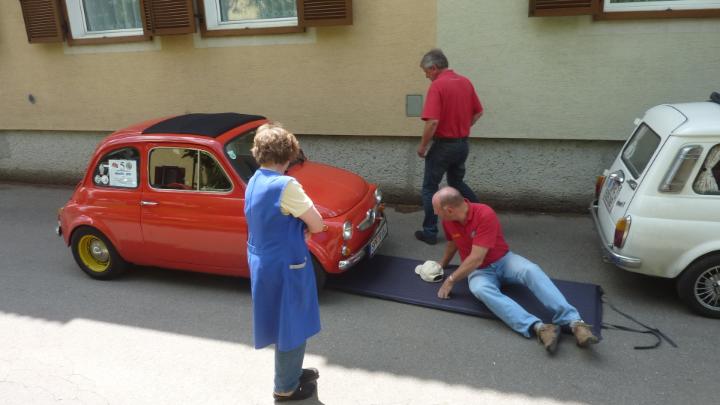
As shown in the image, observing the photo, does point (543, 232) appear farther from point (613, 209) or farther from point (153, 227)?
point (153, 227)

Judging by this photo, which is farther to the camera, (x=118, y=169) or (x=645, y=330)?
(x=118, y=169)

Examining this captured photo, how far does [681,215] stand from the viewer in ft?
14.0

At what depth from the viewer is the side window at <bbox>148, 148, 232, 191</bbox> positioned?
505 cm

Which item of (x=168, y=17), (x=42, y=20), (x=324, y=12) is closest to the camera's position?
(x=324, y=12)

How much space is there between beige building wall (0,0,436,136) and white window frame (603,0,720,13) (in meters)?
2.12

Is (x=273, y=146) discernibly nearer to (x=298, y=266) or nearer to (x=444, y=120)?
(x=298, y=266)

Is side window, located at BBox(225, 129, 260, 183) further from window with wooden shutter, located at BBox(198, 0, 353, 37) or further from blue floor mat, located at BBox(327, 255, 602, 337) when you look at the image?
window with wooden shutter, located at BBox(198, 0, 353, 37)

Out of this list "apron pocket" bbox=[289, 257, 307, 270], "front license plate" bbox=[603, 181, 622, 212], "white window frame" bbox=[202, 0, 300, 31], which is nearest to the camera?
"apron pocket" bbox=[289, 257, 307, 270]

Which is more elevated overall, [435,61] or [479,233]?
[435,61]

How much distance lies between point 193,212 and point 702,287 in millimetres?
4497

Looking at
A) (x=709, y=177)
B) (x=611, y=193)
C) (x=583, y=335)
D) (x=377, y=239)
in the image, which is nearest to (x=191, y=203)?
(x=377, y=239)

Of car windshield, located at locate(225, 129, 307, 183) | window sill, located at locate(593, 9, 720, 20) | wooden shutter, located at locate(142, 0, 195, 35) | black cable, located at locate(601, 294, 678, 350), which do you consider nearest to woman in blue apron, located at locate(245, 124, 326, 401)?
car windshield, located at locate(225, 129, 307, 183)

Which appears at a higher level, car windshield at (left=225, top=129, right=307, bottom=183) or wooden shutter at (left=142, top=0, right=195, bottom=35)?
wooden shutter at (left=142, top=0, right=195, bottom=35)

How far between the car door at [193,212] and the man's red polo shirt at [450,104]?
2.18 metres
